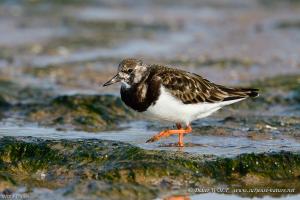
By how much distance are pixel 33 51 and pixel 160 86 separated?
6.40m

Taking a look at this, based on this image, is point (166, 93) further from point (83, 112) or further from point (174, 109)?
point (83, 112)

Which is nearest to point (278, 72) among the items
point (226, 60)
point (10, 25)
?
point (226, 60)

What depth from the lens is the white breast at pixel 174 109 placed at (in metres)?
6.28

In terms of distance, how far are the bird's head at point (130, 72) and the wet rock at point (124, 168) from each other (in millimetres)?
549

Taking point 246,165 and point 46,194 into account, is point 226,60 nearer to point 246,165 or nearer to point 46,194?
point 246,165

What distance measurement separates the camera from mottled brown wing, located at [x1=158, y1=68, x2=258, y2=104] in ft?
21.1

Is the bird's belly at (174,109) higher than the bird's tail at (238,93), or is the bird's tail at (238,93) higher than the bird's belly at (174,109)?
the bird's tail at (238,93)

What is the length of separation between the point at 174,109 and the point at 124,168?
86 centimetres

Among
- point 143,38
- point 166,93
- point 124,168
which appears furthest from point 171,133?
point 143,38

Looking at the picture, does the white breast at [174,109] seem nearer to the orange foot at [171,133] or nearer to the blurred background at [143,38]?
the orange foot at [171,133]

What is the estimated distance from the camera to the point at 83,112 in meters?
8.15

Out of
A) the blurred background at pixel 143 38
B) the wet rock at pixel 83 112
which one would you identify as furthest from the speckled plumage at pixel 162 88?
the blurred background at pixel 143 38

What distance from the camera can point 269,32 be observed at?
1397cm

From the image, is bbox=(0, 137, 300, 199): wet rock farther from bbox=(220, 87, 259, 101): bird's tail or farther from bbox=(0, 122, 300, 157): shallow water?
bbox=(220, 87, 259, 101): bird's tail
